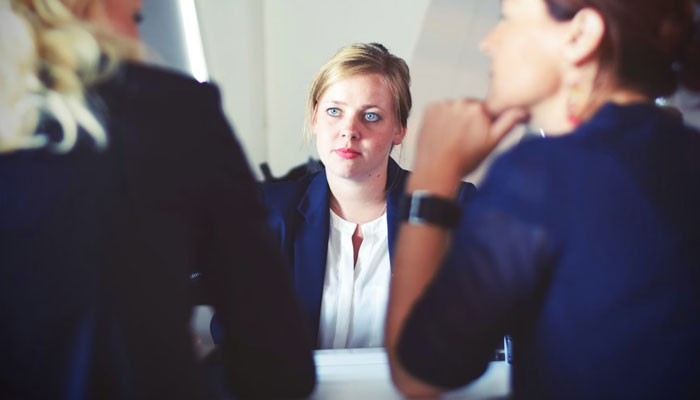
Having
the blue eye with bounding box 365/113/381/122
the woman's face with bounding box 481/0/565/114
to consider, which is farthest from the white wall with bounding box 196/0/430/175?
the woman's face with bounding box 481/0/565/114

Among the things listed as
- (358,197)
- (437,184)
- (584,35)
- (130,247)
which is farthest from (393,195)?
(130,247)

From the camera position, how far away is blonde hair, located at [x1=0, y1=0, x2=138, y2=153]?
0.45 meters

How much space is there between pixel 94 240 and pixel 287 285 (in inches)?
8.7

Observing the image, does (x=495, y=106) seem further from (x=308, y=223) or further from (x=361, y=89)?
(x=308, y=223)

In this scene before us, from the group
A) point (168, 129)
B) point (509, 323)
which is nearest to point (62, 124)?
point (168, 129)

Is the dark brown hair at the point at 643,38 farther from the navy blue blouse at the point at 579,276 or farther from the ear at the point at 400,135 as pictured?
the ear at the point at 400,135

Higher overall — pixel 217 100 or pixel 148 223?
pixel 217 100

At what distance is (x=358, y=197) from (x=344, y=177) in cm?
6

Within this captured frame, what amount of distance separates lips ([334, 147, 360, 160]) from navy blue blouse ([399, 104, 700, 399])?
40 centimetres

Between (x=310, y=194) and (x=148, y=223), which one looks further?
(x=310, y=194)

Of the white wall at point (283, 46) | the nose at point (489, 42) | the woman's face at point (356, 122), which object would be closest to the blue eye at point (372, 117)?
the woman's face at point (356, 122)

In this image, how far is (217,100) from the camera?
0.51m

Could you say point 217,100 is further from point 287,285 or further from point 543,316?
point 543,316

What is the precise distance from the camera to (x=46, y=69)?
0.46 metres
